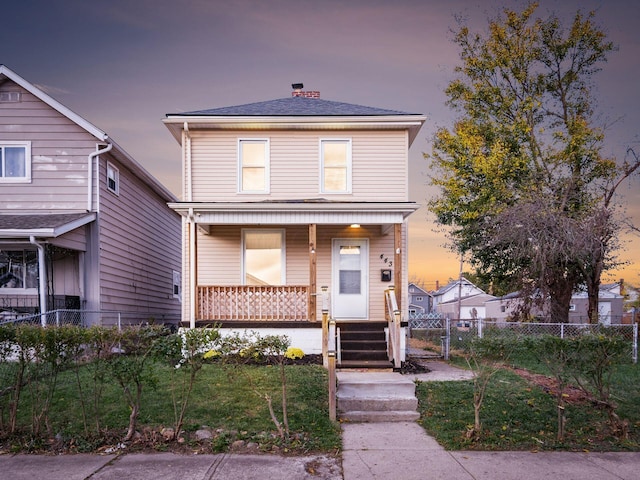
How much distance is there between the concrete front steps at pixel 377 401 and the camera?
7.15 m

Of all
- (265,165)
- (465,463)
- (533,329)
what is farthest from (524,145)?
(465,463)

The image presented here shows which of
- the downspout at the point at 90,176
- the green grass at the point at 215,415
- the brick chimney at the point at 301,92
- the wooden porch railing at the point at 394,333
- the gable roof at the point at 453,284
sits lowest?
the gable roof at the point at 453,284

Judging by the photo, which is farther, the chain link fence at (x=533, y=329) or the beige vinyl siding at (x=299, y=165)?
the beige vinyl siding at (x=299, y=165)

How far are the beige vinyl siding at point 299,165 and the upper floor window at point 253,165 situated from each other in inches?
5.4

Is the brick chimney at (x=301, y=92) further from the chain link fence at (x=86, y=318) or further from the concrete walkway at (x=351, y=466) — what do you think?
the concrete walkway at (x=351, y=466)

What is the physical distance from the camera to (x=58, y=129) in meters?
12.6

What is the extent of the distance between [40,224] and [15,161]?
267cm

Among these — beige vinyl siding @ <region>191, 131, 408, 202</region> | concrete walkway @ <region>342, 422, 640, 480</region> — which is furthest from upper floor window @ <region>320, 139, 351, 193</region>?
concrete walkway @ <region>342, 422, 640, 480</region>

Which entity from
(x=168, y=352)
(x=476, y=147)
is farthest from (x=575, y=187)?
(x=168, y=352)

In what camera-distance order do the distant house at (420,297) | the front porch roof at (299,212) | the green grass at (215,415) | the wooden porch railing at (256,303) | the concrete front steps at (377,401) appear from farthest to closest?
1. the distant house at (420,297)
2. the wooden porch railing at (256,303)
3. the front porch roof at (299,212)
4. the concrete front steps at (377,401)
5. the green grass at (215,415)

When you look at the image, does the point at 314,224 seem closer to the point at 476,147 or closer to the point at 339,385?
the point at 339,385

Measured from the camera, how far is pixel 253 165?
1334 cm

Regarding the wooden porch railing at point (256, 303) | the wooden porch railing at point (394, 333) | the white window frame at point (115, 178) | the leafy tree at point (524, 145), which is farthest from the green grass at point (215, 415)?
the leafy tree at point (524, 145)

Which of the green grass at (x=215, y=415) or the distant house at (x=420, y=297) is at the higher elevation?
the green grass at (x=215, y=415)
